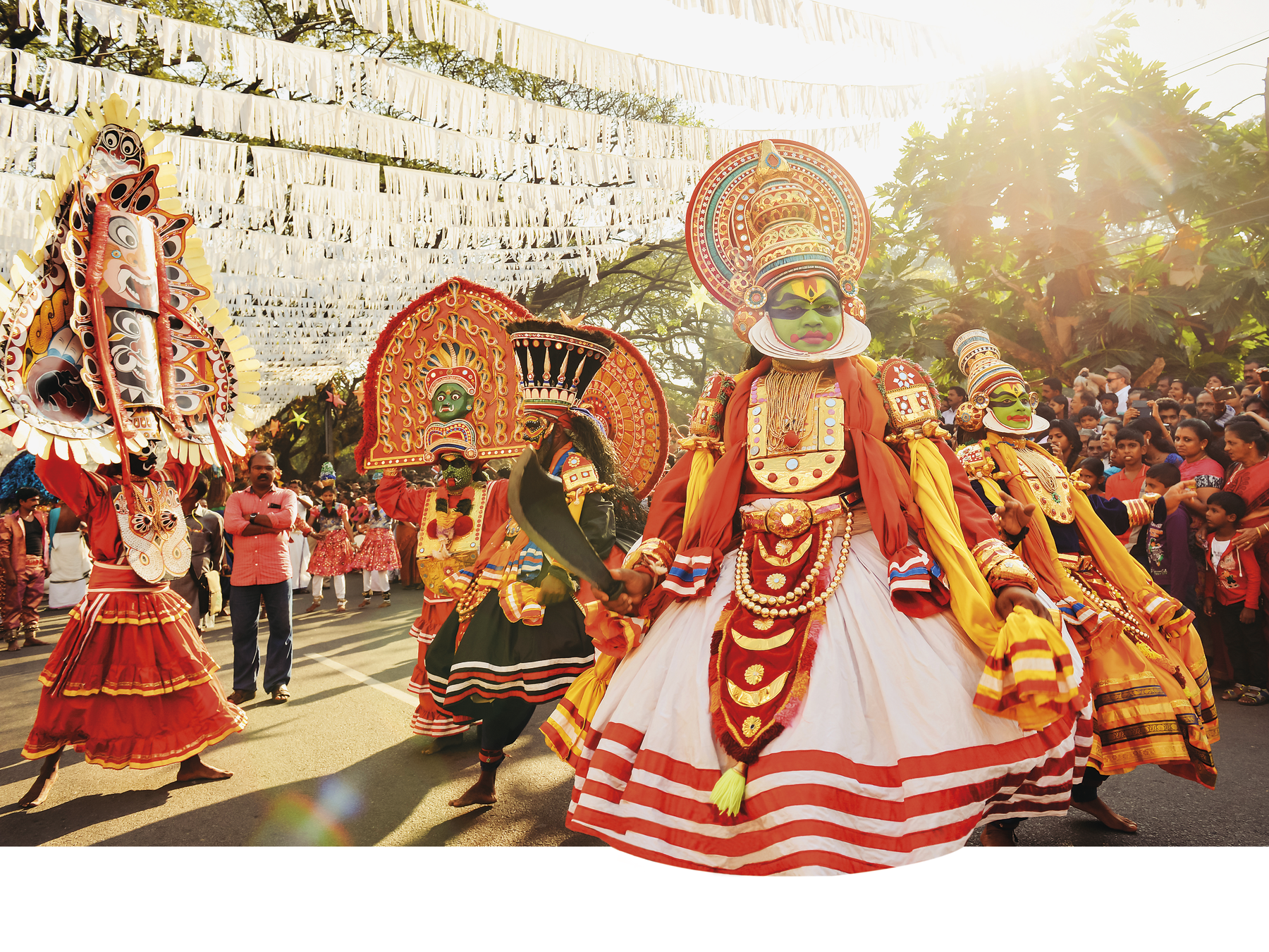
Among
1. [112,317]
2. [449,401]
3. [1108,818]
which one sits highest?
[112,317]

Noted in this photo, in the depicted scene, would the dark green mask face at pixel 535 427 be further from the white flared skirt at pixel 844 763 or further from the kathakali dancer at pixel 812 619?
the white flared skirt at pixel 844 763

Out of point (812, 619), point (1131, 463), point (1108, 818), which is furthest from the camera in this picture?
point (1131, 463)

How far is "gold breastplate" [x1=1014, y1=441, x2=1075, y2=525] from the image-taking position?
3.33m

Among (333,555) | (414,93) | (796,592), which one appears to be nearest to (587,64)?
(414,93)

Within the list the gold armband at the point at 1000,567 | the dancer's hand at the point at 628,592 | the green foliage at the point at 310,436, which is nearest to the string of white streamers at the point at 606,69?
the dancer's hand at the point at 628,592

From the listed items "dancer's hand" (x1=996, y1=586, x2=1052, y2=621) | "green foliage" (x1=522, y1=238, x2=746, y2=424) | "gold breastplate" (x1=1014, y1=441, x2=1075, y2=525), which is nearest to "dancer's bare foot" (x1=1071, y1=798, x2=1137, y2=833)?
"gold breastplate" (x1=1014, y1=441, x2=1075, y2=525)

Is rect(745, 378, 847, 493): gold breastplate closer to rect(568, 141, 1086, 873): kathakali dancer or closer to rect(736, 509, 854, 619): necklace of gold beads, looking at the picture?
rect(568, 141, 1086, 873): kathakali dancer

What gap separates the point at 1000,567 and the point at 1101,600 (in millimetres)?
1562

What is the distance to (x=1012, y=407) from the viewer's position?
11.4 ft

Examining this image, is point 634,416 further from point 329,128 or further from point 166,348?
point 329,128

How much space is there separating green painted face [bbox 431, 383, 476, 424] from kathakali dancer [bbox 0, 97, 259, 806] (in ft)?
3.40

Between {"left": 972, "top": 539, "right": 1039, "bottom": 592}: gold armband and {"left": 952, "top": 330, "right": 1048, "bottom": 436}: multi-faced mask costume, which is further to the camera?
{"left": 952, "top": 330, "right": 1048, "bottom": 436}: multi-faced mask costume

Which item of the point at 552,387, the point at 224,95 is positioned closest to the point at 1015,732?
the point at 552,387

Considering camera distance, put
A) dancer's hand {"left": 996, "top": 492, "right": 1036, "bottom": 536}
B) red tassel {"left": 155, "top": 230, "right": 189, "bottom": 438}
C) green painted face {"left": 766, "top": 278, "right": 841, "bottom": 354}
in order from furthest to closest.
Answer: red tassel {"left": 155, "top": 230, "right": 189, "bottom": 438}, dancer's hand {"left": 996, "top": 492, "right": 1036, "bottom": 536}, green painted face {"left": 766, "top": 278, "right": 841, "bottom": 354}
